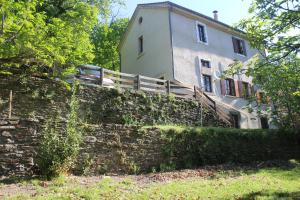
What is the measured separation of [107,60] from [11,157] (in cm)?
2252

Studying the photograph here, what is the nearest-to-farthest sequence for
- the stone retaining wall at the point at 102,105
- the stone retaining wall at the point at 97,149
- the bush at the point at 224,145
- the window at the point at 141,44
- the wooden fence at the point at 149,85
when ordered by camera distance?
the stone retaining wall at the point at 97,149 < the stone retaining wall at the point at 102,105 < the bush at the point at 224,145 < the wooden fence at the point at 149,85 < the window at the point at 141,44

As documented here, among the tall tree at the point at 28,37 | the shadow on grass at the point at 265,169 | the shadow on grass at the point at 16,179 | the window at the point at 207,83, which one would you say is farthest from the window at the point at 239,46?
the shadow on grass at the point at 16,179

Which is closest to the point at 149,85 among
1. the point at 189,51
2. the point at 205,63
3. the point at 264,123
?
the point at 189,51

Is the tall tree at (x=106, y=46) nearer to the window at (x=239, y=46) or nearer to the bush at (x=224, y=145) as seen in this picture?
the window at (x=239, y=46)

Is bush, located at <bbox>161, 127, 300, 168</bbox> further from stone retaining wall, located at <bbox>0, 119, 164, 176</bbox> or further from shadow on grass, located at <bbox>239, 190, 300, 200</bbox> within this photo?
A: shadow on grass, located at <bbox>239, 190, 300, 200</bbox>

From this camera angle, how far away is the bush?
12.9 m

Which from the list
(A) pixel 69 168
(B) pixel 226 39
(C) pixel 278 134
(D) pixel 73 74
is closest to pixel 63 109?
(D) pixel 73 74

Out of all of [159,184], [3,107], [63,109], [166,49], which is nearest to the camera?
[159,184]

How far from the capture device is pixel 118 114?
589 inches

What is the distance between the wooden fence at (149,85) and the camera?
15.2 m

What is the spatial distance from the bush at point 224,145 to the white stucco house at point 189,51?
14.3ft

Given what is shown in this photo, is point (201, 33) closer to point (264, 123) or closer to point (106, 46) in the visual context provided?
point (264, 123)

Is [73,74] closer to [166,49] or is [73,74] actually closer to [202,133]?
[202,133]

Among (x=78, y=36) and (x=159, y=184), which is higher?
(x=78, y=36)
